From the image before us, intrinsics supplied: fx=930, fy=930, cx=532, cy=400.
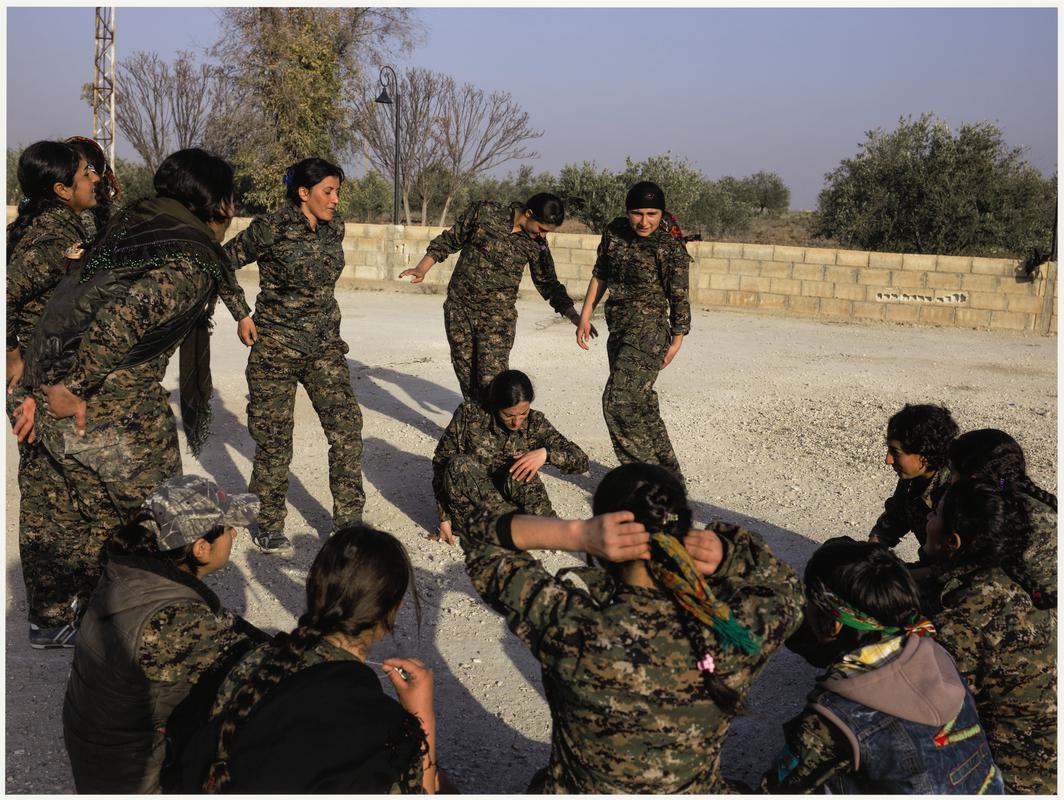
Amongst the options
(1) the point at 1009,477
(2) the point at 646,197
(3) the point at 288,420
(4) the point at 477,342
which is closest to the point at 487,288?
(4) the point at 477,342

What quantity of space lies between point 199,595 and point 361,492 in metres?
2.51

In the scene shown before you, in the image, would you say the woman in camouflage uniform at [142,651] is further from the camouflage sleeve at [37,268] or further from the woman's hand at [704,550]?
the camouflage sleeve at [37,268]

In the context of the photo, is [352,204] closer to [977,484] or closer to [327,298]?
[327,298]

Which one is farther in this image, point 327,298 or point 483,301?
point 483,301

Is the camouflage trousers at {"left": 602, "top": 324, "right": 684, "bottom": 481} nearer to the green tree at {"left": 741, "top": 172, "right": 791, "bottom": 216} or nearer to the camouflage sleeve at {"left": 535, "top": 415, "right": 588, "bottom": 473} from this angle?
the camouflage sleeve at {"left": 535, "top": 415, "right": 588, "bottom": 473}

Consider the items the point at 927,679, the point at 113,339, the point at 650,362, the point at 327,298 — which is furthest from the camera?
the point at 650,362

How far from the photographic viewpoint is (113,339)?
3.26m

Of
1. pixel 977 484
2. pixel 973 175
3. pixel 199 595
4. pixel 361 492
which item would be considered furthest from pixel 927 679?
pixel 973 175

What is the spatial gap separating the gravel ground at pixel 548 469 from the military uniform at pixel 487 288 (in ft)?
2.72

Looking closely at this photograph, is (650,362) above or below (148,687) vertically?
above

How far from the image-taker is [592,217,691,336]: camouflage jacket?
577 centimetres

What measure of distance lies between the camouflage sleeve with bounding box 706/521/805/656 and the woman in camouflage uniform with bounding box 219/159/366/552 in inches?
121

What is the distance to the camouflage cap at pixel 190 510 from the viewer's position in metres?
2.61

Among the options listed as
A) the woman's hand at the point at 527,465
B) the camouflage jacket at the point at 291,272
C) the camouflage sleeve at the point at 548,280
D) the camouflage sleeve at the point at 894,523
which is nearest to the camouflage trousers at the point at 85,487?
the camouflage jacket at the point at 291,272
